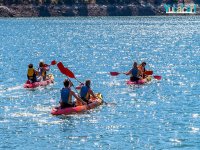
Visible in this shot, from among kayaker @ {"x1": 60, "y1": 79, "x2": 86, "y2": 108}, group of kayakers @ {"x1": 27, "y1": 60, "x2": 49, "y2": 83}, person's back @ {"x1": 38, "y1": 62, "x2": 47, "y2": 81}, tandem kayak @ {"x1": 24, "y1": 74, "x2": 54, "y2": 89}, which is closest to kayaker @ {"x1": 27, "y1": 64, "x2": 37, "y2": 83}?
group of kayakers @ {"x1": 27, "y1": 60, "x2": 49, "y2": 83}

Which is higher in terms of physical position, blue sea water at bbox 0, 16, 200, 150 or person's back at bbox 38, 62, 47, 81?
person's back at bbox 38, 62, 47, 81

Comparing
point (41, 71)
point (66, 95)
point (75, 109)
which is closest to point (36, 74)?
point (41, 71)

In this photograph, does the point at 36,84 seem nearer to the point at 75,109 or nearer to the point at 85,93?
the point at 85,93

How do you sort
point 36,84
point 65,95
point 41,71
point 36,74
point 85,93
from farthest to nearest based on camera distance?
point 41,71 → point 36,74 → point 36,84 → point 85,93 → point 65,95

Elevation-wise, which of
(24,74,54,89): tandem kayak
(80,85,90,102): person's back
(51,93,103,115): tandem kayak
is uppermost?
(80,85,90,102): person's back

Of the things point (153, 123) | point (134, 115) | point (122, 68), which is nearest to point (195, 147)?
point (153, 123)

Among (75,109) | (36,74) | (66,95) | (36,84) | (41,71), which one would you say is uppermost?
(66,95)

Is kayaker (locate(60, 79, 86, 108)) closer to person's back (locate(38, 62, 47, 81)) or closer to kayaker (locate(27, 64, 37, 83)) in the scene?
kayaker (locate(27, 64, 37, 83))

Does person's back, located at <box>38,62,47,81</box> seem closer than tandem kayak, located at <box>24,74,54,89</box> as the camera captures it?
No

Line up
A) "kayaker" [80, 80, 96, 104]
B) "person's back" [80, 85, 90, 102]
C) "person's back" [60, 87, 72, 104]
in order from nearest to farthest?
"person's back" [60, 87, 72, 104] → "person's back" [80, 85, 90, 102] → "kayaker" [80, 80, 96, 104]

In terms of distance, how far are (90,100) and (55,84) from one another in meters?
15.4

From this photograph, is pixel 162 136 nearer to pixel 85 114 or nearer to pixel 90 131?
pixel 90 131

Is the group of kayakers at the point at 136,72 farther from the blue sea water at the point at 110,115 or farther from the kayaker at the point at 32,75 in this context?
the kayaker at the point at 32,75

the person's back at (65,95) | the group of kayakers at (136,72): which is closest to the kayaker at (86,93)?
the person's back at (65,95)
